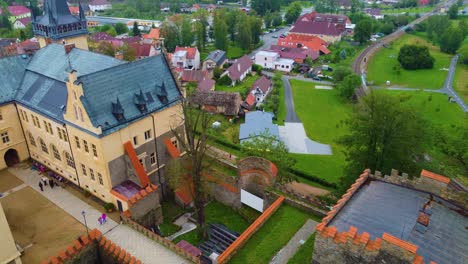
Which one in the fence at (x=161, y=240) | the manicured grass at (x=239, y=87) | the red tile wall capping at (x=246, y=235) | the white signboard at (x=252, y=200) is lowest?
the manicured grass at (x=239, y=87)

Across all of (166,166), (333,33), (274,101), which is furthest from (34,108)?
(333,33)

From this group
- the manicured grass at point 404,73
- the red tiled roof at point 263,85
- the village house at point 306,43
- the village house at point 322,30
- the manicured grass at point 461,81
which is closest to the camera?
the red tiled roof at point 263,85

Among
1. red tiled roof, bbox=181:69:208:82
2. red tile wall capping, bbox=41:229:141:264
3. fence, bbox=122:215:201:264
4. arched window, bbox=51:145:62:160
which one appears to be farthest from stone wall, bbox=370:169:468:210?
red tiled roof, bbox=181:69:208:82

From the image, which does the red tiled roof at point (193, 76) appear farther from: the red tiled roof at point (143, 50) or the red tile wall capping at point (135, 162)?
the red tile wall capping at point (135, 162)

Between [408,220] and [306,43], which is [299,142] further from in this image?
[306,43]

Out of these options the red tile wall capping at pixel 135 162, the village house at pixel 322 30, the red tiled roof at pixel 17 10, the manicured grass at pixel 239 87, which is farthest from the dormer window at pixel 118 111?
the red tiled roof at pixel 17 10

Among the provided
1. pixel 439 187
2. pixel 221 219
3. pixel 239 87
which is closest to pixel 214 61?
pixel 239 87

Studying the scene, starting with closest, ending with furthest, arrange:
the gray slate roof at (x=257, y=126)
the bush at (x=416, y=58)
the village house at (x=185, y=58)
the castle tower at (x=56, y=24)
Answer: the castle tower at (x=56, y=24), the gray slate roof at (x=257, y=126), the village house at (x=185, y=58), the bush at (x=416, y=58)
